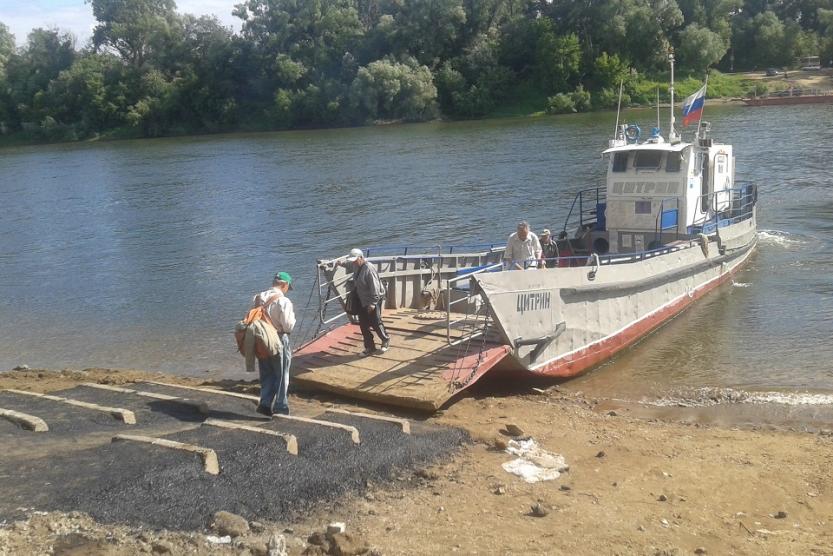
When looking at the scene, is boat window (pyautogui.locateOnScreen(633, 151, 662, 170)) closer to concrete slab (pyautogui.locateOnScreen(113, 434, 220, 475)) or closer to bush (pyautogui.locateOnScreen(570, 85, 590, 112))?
concrete slab (pyautogui.locateOnScreen(113, 434, 220, 475))

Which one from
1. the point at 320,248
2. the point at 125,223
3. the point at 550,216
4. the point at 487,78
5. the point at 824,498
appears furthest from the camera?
the point at 487,78

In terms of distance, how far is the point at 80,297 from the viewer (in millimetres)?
20688

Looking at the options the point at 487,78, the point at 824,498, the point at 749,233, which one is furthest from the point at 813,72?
the point at 824,498

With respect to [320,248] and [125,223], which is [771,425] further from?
[125,223]

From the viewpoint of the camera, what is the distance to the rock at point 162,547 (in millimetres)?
5947

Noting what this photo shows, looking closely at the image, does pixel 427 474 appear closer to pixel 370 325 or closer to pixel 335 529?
pixel 335 529

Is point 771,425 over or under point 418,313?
under

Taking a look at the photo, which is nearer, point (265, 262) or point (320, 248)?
point (265, 262)

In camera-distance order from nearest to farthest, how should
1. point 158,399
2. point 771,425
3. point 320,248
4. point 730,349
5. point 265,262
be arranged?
1. point 158,399
2. point 771,425
3. point 730,349
4. point 265,262
5. point 320,248

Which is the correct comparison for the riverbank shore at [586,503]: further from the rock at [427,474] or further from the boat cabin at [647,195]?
the boat cabin at [647,195]

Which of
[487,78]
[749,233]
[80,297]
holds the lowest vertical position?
[80,297]

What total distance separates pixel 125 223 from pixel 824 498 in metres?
28.3

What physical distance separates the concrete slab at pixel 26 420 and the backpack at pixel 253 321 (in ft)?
6.66

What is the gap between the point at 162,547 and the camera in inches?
236
